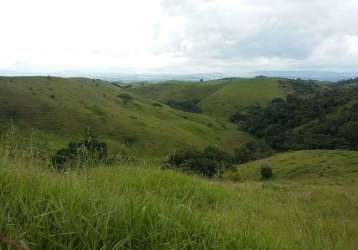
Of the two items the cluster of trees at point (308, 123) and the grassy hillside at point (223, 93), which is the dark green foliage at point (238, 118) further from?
the grassy hillside at point (223, 93)

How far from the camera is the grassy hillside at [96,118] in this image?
7500 centimetres

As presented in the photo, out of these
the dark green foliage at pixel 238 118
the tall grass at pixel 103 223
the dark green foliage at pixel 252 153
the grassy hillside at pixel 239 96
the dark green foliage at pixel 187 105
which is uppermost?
the tall grass at pixel 103 223

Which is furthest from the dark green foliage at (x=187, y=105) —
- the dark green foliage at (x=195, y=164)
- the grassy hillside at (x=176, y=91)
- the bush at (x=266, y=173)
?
the dark green foliage at (x=195, y=164)

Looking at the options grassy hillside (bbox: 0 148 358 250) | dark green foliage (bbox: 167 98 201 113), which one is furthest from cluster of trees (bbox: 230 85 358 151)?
grassy hillside (bbox: 0 148 358 250)

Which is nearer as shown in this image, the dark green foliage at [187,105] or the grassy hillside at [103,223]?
the grassy hillside at [103,223]

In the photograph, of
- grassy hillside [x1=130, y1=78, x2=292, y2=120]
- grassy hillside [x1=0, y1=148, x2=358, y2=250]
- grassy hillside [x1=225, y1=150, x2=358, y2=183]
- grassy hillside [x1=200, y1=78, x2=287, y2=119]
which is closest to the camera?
grassy hillside [x1=0, y1=148, x2=358, y2=250]

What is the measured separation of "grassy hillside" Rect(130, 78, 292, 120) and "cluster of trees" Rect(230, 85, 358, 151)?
13376mm

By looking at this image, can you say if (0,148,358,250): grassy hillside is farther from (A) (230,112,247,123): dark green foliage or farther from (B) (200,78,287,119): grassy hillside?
(B) (200,78,287,119): grassy hillside

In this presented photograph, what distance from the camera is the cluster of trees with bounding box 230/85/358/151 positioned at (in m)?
82.1

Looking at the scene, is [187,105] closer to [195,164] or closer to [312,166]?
[312,166]

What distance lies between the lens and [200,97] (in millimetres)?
171500

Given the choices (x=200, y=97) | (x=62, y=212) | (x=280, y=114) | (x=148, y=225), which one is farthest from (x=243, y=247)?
(x=200, y=97)

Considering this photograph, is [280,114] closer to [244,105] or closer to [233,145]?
[233,145]

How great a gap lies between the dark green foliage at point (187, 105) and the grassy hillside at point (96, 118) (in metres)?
40.1
